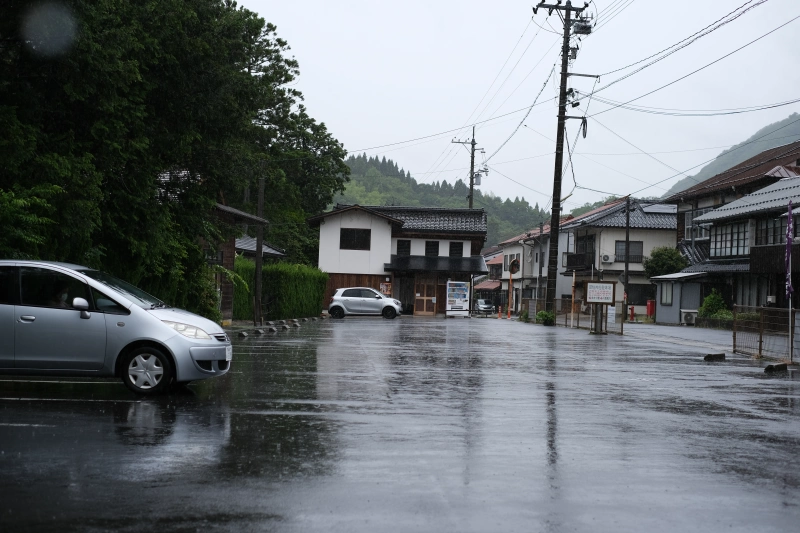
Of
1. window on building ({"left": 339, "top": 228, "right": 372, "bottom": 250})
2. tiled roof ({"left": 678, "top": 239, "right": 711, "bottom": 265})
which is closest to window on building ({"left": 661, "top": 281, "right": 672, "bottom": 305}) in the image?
tiled roof ({"left": 678, "top": 239, "right": 711, "bottom": 265})

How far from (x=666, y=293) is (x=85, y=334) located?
47689 mm

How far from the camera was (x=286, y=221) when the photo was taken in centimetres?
5550

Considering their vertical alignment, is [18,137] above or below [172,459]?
above

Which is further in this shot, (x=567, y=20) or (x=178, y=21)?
(x=567, y=20)

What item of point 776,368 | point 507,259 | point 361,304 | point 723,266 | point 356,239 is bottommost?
point 776,368

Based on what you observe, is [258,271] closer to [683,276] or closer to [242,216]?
[242,216]

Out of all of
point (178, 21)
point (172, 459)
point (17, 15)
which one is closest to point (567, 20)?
point (178, 21)

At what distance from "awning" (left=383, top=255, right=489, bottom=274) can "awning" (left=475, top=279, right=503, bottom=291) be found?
35.5 m

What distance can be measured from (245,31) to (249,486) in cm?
1513

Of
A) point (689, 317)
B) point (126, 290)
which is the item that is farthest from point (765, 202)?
point (126, 290)

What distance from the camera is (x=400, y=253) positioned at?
2311 inches

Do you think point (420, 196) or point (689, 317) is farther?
point (420, 196)

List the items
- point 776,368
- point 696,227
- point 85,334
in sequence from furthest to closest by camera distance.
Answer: point 696,227
point 776,368
point 85,334

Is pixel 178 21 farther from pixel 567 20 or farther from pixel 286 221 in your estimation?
pixel 286 221
